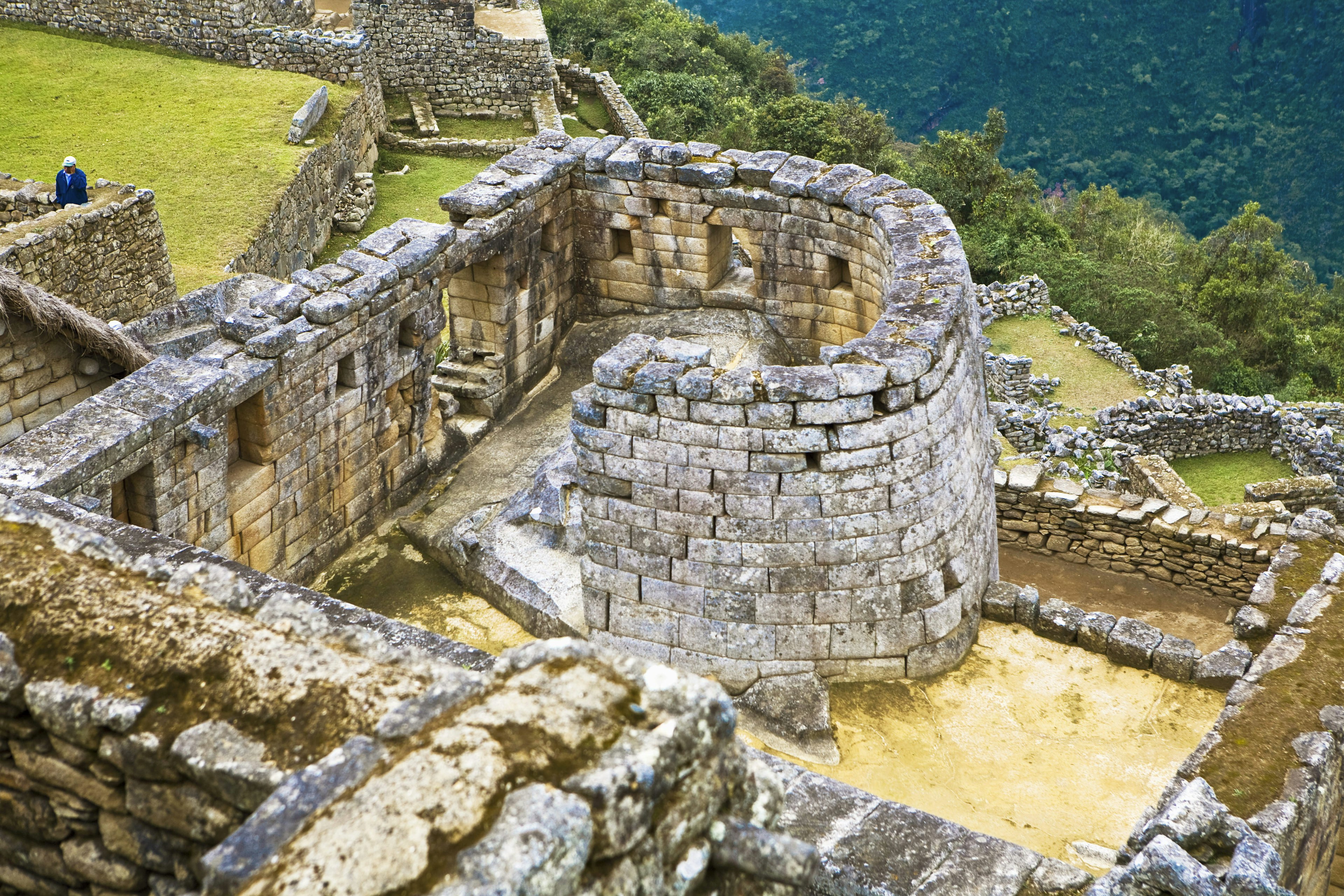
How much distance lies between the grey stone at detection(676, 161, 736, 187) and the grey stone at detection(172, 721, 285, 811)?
328 inches

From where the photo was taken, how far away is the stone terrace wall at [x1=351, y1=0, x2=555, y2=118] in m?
28.5

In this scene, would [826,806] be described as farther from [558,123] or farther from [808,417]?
[558,123]

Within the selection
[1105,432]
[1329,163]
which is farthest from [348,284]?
[1329,163]

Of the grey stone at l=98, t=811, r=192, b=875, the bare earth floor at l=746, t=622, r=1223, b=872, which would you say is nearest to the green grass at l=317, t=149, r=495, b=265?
the bare earth floor at l=746, t=622, r=1223, b=872

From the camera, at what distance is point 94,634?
14.6 ft

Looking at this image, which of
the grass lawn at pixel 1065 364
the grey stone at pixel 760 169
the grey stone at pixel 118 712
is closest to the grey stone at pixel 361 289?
the grey stone at pixel 760 169

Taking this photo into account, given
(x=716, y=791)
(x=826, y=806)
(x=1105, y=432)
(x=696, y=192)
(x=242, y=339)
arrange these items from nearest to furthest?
1. (x=716, y=791)
2. (x=826, y=806)
3. (x=242, y=339)
4. (x=696, y=192)
5. (x=1105, y=432)

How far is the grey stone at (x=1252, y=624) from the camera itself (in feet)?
33.4

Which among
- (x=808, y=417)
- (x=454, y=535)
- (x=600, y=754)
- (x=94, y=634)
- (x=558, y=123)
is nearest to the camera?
(x=600, y=754)

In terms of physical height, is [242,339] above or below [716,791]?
below

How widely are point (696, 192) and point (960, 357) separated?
3313mm

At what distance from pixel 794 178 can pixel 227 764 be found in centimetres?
857

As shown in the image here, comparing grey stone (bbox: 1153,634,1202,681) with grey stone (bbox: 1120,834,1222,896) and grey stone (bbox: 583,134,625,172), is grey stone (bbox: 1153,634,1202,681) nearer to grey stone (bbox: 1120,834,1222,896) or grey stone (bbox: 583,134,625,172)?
grey stone (bbox: 1120,834,1222,896)

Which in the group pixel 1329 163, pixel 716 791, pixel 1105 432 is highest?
pixel 716 791
